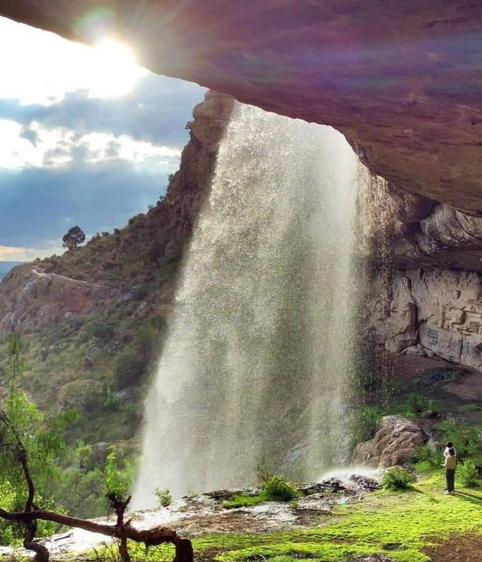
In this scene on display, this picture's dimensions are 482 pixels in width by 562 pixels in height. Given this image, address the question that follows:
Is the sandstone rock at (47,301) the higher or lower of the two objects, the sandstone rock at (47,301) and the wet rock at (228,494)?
the higher

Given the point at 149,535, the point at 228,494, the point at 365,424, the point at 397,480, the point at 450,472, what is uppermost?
the point at 149,535

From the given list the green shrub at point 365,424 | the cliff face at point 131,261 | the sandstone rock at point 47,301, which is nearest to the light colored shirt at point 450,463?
the green shrub at point 365,424

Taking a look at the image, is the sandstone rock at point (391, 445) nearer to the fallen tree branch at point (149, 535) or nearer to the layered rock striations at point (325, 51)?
the layered rock striations at point (325, 51)

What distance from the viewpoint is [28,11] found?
514cm

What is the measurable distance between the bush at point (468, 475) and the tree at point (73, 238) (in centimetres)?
4751

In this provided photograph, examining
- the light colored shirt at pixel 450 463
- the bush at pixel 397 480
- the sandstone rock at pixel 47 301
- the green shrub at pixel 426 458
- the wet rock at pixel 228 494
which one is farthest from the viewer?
the sandstone rock at pixel 47 301

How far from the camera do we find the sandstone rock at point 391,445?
13.3m

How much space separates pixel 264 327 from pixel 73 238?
33432 mm

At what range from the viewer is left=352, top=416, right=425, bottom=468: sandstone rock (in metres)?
13.3

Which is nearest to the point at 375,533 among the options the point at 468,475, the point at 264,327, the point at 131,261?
the point at 468,475

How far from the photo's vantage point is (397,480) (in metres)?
11.6

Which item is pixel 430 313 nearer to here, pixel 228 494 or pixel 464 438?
pixel 464 438

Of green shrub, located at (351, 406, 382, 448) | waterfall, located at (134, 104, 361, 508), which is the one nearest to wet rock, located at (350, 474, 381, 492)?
green shrub, located at (351, 406, 382, 448)

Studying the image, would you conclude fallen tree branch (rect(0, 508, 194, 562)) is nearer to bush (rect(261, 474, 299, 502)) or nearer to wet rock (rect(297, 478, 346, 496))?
bush (rect(261, 474, 299, 502))
